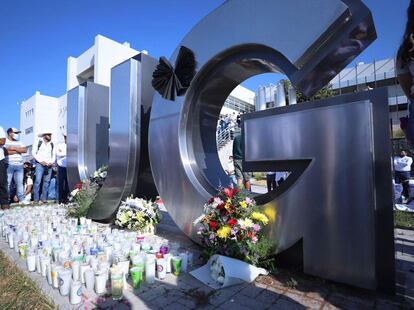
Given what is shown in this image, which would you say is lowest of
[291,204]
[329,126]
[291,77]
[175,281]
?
[175,281]

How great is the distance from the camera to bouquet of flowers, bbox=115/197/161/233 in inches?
177

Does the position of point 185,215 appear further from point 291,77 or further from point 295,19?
point 295,19

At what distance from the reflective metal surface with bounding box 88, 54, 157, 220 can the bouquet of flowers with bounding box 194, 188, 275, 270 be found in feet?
7.96

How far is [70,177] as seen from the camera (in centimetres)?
691

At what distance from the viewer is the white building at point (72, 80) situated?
2375cm

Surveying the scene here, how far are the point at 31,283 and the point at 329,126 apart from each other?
127 inches

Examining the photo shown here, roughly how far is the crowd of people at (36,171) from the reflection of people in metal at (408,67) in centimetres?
754

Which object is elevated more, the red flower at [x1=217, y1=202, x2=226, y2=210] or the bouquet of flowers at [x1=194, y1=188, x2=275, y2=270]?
the red flower at [x1=217, y1=202, x2=226, y2=210]

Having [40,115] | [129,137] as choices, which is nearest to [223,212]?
[129,137]

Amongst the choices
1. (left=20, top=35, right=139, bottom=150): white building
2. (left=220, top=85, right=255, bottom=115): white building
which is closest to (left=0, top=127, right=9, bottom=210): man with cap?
(left=20, top=35, right=139, bottom=150): white building

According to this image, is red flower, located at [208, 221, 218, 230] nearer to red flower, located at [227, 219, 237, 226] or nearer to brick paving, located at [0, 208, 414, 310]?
red flower, located at [227, 219, 237, 226]

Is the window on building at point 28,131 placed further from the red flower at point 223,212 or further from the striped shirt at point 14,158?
the red flower at point 223,212

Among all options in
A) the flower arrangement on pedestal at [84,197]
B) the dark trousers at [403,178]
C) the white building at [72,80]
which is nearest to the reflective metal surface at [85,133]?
the flower arrangement on pedestal at [84,197]

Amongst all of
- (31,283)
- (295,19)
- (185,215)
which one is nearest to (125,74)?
(185,215)
